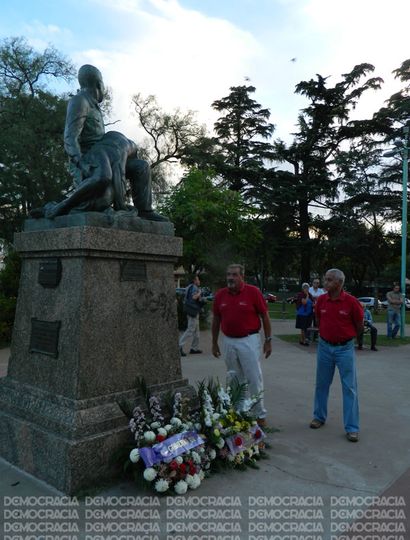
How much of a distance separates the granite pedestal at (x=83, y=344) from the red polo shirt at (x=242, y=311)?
669 mm

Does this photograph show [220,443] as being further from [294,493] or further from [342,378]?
[342,378]

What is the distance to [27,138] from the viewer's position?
20.8 metres

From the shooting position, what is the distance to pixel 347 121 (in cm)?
3212

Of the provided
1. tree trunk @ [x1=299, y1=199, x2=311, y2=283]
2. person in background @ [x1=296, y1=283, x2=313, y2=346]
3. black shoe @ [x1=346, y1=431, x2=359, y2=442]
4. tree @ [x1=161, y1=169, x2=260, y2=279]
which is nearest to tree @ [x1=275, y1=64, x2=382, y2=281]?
tree trunk @ [x1=299, y1=199, x2=311, y2=283]

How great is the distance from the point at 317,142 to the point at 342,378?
30914mm

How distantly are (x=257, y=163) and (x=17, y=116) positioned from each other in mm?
16278

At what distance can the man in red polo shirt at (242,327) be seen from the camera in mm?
4812

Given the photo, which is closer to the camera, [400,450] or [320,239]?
[400,450]

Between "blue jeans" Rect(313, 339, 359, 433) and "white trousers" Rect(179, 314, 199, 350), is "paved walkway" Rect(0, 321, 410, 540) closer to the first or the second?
"blue jeans" Rect(313, 339, 359, 433)

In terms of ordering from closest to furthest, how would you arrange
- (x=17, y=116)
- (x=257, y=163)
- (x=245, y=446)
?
(x=245, y=446), (x=17, y=116), (x=257, y=163)

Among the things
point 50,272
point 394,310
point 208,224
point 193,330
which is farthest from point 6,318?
point 394,310

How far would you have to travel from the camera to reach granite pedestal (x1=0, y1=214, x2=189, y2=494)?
351 centimetres

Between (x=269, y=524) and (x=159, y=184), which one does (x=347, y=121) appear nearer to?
(x=159, y=184)

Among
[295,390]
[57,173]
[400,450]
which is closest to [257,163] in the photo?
[57,173]
